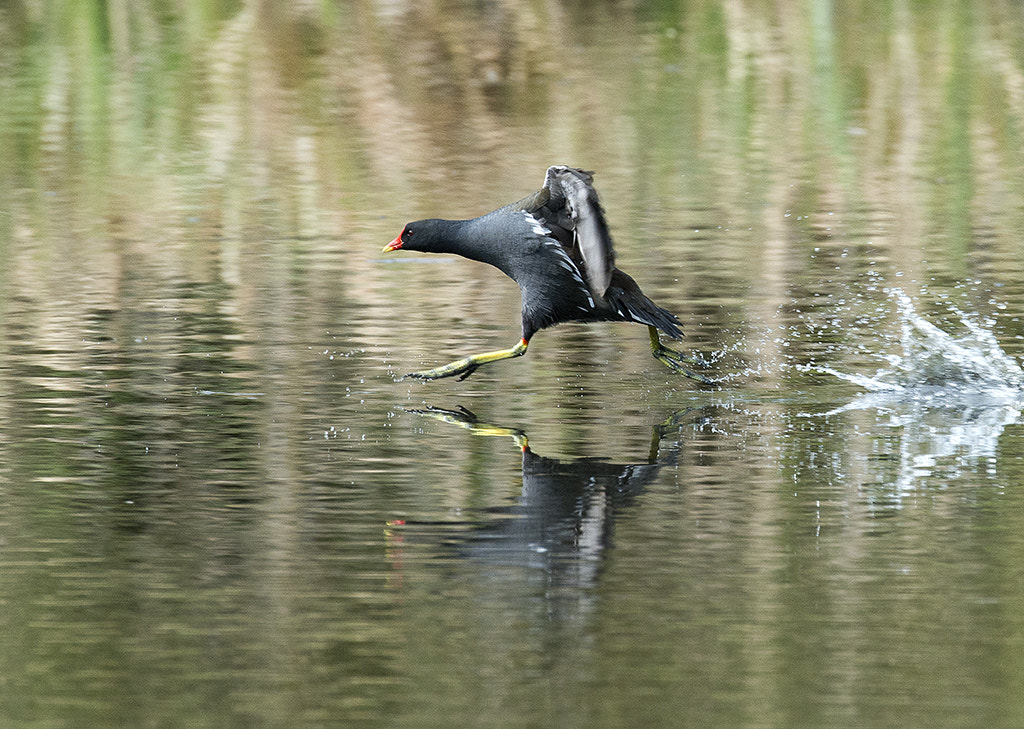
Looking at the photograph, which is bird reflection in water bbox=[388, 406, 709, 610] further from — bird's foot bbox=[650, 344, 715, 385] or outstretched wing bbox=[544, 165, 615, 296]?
bird's foot bbox=[650, 344, 715, 385]

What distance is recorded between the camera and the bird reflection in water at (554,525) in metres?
5.91

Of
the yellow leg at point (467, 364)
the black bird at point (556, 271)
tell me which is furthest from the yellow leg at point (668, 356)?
the yellow leg at point (467, 364)

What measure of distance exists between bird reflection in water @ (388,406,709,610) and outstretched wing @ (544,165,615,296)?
4.45 ft

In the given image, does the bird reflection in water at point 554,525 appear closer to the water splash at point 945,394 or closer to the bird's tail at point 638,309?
the water splash at point 945,394

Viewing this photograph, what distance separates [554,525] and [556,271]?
2.99 metres

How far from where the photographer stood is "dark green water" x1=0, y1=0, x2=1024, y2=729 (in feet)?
16.4

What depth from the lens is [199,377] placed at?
360 inches

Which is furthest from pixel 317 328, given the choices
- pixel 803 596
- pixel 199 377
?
pixel 803 596

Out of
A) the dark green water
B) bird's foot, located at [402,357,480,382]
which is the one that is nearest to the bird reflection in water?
the dark green water

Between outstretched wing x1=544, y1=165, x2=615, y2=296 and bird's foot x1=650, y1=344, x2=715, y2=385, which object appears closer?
outstretched wing x1=544, y1=165, x2=615, y2=296

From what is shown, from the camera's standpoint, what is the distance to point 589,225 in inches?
354

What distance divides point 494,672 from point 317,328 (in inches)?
219

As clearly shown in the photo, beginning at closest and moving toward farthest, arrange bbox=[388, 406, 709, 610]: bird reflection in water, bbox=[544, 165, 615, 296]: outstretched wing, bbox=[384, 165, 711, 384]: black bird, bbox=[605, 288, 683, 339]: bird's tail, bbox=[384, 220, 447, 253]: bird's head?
bbox=[388, 406, 709, 610]: bird reflection in water, bbox=[544, 165, 615, 296]: outstretched wing, bbox=[384, 165, 711, 384]: black bird, bbox=[605, 288, 683, 339]: bird's tail, bbox=[384, 220, 447, 253]: bird's head

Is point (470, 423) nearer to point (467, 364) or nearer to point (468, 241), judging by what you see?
point (467, 364)
